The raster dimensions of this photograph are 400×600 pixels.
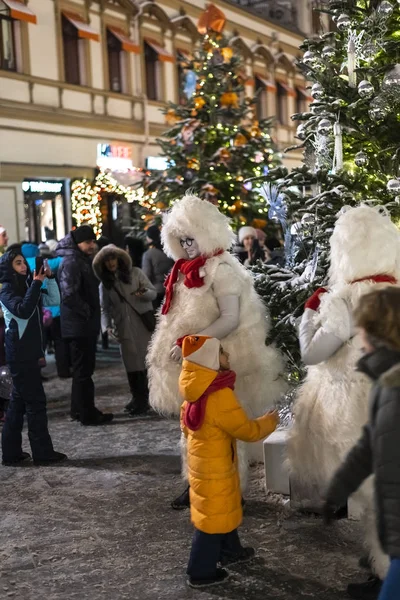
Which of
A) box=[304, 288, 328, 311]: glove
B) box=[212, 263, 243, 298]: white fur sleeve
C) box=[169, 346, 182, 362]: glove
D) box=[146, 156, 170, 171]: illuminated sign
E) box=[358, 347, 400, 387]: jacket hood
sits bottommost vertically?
box=[169, 346, 182, 362]: glove

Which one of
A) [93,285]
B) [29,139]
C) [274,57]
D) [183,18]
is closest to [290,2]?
[274,57]

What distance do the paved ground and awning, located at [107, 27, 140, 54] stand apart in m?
15.5

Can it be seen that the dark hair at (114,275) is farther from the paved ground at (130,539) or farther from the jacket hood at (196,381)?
the jacket hood at (196,381)

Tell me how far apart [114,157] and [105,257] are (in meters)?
12.5

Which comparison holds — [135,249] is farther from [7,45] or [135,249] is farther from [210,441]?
[210,441]

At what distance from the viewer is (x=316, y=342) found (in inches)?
148

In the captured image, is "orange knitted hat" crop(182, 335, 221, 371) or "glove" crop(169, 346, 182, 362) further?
"glove" crop(169, 346, 182, 362)

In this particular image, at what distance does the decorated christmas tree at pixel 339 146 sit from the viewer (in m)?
4.99

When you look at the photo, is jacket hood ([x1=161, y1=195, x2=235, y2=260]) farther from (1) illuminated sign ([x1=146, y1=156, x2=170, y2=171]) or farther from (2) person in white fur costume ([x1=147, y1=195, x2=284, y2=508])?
(1) illuminated sign ([x1=146, y1=156, x2=170, y2=171])

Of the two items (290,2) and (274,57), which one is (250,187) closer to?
(274,57)

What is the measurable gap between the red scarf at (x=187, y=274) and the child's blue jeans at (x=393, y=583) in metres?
2.29

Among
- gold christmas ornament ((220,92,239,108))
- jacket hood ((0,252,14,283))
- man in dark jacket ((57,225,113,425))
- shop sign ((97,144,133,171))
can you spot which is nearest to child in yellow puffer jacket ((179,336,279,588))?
jacket hood ((0,252,14,283))

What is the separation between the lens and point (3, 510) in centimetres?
522

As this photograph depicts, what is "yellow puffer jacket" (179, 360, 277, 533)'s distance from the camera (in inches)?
150
